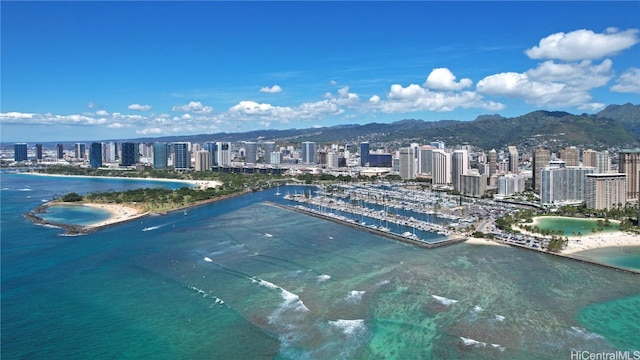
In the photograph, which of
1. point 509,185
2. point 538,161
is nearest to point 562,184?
point 509,185

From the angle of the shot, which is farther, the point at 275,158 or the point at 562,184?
the point at 275,158

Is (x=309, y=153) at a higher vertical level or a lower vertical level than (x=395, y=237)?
higher

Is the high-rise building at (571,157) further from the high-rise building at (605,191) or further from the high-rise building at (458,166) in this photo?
the high-rise building at (605,191)

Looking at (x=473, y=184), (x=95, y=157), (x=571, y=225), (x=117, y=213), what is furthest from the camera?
(x=95, y=157)

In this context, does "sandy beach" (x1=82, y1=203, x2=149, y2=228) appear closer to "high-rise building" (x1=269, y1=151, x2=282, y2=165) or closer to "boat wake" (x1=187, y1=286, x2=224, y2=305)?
"boat wake" (x1=187, y1=286, x2=224, y2=305)

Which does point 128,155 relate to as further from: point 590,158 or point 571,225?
point 571,225

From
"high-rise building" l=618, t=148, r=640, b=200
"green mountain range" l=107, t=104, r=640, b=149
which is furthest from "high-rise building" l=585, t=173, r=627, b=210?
"green mountain range" l=107, t=104, r=640, b=149

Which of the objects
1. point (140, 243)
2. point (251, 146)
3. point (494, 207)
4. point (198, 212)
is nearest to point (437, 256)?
point (140, 243)
